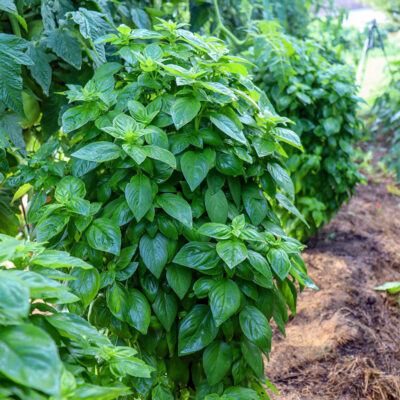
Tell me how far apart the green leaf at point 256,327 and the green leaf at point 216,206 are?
9.3 inches

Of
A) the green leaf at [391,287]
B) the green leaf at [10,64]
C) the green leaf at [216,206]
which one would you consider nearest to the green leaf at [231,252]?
the green leaf at [216,206]

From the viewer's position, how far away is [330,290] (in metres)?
2.53

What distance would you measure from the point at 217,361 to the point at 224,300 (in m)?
0.19

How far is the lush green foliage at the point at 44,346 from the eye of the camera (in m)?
0.56

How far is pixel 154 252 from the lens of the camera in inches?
43.9

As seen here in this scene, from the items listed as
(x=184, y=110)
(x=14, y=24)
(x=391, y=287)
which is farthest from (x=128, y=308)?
(x=391, y=287)

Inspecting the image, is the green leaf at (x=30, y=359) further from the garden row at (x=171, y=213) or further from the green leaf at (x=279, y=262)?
the green leaf at (x=279, y=262)

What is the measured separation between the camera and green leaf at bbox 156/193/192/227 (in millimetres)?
1089

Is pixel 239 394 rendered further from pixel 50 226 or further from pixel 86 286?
pixel 50 226

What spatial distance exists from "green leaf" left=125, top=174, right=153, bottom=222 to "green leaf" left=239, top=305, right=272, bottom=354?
13.9 inches

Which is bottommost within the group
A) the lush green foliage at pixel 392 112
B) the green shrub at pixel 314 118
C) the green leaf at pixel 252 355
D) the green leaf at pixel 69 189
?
the lush green foliage at pixel 392 112

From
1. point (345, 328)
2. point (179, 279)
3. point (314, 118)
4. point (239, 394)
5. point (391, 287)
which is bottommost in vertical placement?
point (391, 287)

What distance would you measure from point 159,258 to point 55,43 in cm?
83

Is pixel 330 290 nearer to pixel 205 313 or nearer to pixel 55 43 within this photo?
pixel 205 313
